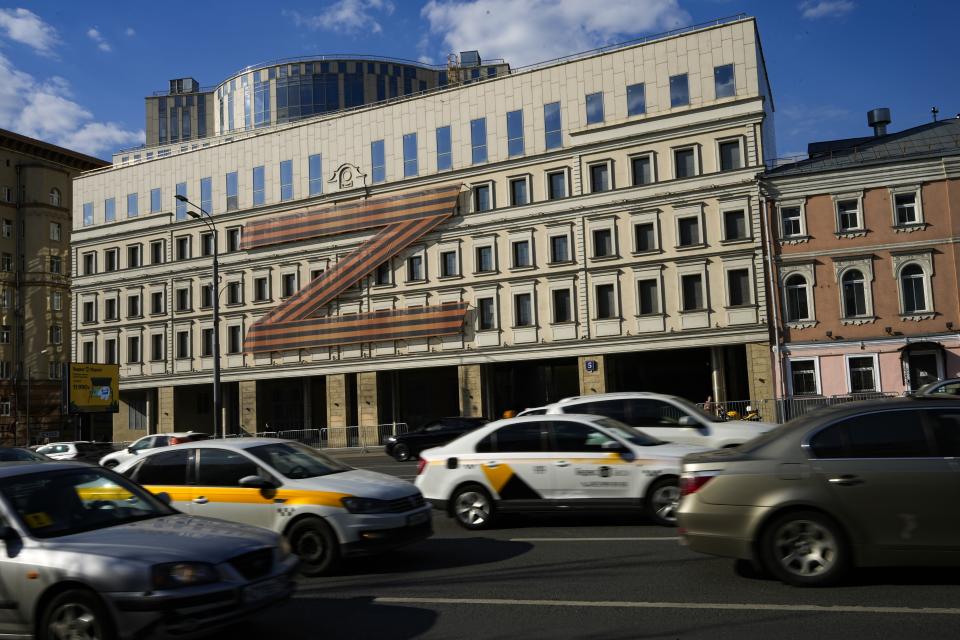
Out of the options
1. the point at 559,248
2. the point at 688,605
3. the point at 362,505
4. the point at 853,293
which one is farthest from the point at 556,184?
the point at 688,605

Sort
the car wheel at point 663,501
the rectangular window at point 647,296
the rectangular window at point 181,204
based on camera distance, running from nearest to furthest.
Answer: the car wheel at point 663,501
the rectangular window at point 647,296
the rectangular window at point 181,204

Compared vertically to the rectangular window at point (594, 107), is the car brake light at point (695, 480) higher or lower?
lower

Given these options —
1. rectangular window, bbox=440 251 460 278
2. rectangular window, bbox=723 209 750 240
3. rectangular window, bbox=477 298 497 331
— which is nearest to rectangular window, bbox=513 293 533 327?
rectangular window, bbox=477 298 497 331

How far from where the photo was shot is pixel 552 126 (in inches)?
1510

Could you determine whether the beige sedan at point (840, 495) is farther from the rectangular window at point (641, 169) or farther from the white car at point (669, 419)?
the rectangular window at point (641, 169)

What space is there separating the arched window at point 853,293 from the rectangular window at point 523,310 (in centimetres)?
1373

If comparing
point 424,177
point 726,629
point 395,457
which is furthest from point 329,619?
point 424,177

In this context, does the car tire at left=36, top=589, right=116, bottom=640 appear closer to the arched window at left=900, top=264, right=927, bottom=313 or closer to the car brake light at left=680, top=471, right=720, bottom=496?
the car brake light at left=680, top=471, right=720, bottom=496

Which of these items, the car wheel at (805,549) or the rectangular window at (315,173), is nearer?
the car wheel at (805,549)

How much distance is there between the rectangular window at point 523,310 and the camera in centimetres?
3831

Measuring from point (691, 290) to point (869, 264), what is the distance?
717cm

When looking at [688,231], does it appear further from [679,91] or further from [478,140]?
[478,140]

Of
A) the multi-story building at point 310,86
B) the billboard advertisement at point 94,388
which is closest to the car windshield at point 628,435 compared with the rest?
the billboard advertisement at point 94,388

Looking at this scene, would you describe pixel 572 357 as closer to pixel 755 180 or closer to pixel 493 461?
pixel 755 180
